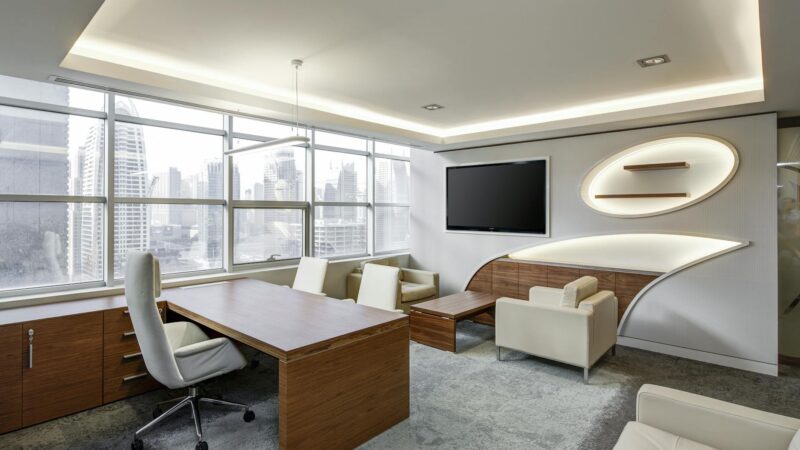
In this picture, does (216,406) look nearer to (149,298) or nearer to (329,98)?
(149,298)

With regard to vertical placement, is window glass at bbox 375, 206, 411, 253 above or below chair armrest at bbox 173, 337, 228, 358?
above

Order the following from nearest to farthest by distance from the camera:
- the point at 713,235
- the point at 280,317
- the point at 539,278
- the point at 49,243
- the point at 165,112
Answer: the point at 280,317 → the point at 49,243 → the point at 713,235 → the point at 165,112 → the point at 539,278

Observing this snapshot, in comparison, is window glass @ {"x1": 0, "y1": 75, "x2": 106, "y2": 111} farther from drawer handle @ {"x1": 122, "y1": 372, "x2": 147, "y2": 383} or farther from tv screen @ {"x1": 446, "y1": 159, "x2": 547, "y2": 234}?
tv screen @ {"x1": 446, "y1": 159, "x2": 547, "y2": 234}

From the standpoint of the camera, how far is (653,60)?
314 cm

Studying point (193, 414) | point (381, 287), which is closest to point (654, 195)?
point (381, 287)

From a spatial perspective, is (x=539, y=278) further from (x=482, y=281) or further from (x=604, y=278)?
(x=482, y=281)

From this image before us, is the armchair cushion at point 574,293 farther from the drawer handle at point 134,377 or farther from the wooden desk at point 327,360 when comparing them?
the drawer handle at point 134,377

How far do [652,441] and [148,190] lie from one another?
4442mm

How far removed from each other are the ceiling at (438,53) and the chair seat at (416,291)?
2.30 meters

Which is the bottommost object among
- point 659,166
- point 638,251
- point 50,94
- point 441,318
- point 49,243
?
point 441,318

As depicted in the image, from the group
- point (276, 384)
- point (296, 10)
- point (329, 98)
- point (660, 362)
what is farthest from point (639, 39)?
point (276, 384)

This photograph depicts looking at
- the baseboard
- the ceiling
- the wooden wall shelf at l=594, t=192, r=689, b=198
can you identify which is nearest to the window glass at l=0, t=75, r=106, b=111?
the ceiling

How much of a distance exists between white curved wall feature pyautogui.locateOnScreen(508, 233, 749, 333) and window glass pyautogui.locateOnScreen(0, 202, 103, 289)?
4.85m

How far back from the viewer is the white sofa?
1.76 metres
